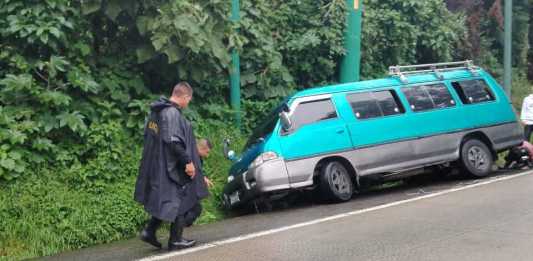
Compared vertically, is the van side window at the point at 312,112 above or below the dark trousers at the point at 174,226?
above

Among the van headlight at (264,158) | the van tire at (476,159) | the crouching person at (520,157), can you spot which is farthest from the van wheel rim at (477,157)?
the van headlight at (264,158)

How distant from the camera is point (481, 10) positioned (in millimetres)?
20719

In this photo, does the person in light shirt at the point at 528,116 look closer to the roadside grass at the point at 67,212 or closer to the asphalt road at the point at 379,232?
the asphalt road at the point at 379,232

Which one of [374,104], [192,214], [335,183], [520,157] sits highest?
[374,104]

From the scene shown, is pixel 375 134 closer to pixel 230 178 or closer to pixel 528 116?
pixel 230 178

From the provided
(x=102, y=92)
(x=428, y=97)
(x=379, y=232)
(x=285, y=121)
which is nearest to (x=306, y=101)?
(x=285, y=121)

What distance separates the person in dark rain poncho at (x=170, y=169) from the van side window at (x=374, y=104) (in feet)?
13.6

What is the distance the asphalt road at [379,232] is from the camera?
6.52 metres

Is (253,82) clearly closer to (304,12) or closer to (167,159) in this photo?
(304,12)

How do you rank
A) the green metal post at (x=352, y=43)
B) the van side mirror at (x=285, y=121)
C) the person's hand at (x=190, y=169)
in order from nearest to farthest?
the person's hand at (x=190, y=169) → the van side mirror at (x=285, y=121) → the green metal post at (x=352, y=43)

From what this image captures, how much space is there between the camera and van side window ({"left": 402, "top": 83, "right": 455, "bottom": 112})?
36.5 ft

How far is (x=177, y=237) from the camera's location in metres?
6.98

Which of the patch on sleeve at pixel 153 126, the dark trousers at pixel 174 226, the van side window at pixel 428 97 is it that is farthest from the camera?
the van side window at pixel 428 97

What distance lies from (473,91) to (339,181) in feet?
11.6
